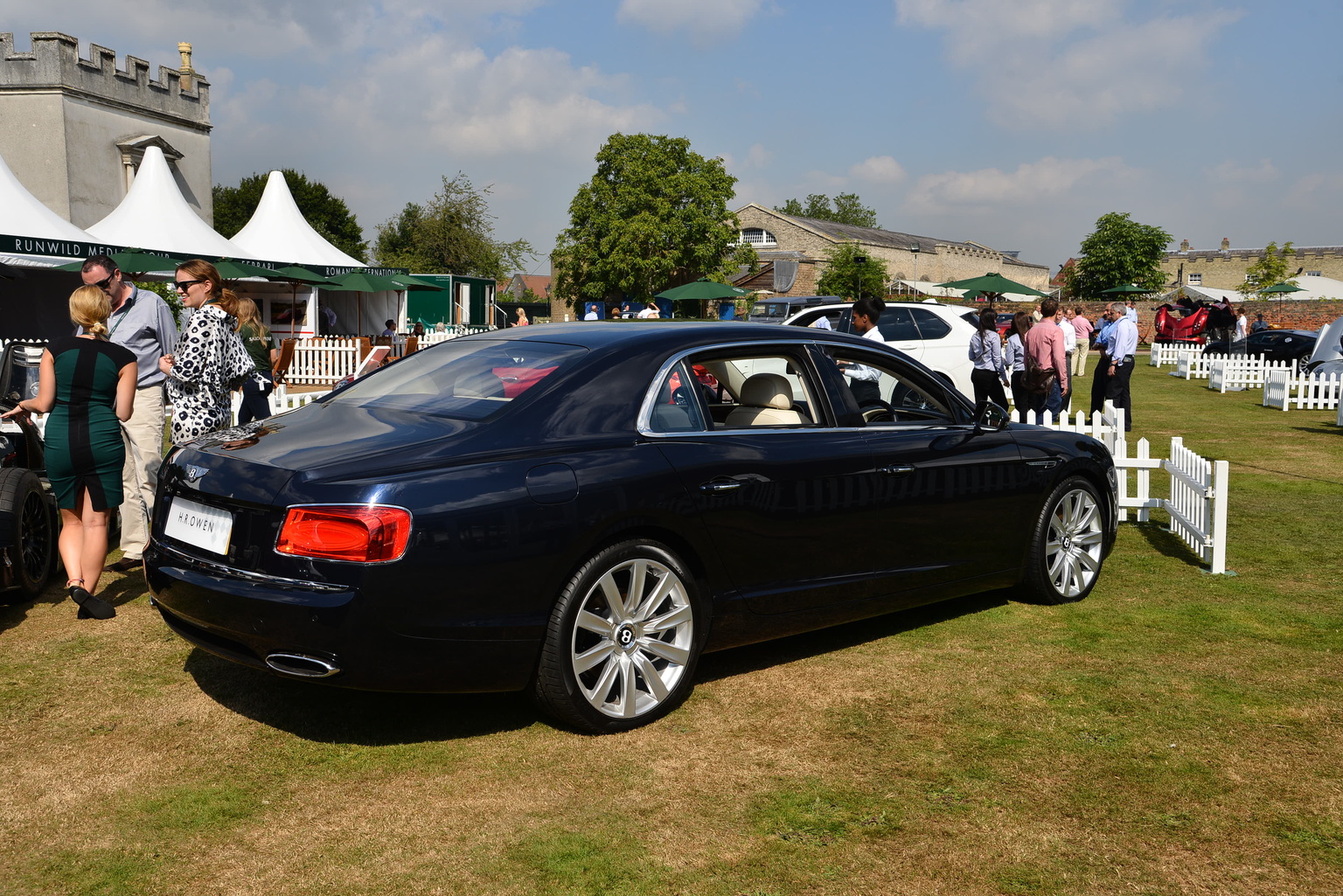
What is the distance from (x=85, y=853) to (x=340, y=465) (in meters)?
1.38

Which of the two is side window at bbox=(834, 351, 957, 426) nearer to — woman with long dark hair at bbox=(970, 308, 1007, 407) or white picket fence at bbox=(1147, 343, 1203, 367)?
woman with long dark hair at bbox=(970, 308, 1007, 407)

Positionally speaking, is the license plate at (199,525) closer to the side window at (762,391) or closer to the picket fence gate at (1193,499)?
the side window at (762,391)

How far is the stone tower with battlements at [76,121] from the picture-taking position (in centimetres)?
3500

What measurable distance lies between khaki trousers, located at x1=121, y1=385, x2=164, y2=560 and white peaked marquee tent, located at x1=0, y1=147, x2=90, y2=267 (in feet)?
35.4

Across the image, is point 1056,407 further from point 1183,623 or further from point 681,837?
point 681,837

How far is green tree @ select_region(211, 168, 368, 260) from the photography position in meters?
74.5

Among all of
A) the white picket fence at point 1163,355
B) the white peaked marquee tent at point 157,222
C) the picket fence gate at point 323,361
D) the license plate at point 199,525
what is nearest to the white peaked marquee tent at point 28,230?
the white peaked marquee tent at point 157,222

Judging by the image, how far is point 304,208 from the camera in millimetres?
74688

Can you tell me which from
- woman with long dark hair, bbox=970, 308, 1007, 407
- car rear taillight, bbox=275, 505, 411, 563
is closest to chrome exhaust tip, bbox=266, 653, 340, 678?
car rear taillight, bbox=275, 505, 411, 563

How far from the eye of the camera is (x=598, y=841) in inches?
135

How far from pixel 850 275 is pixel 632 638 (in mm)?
65969

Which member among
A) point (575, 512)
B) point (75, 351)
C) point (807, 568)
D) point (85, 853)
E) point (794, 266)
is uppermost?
point (794, 266)

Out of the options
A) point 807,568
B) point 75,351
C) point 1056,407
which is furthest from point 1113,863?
point 1056,407

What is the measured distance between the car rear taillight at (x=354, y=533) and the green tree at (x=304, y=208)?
242 ft
